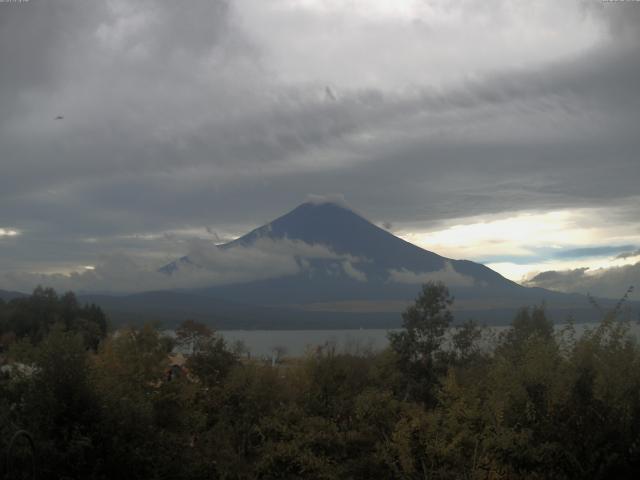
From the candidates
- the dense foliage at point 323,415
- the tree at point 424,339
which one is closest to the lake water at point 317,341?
the dense foliage at point 323,415

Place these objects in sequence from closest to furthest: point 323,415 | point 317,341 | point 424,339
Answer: point 323,415 → point 424,339 → point 317,341

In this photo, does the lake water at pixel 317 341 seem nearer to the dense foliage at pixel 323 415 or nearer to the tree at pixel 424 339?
the dense foliage at pixel 323 415

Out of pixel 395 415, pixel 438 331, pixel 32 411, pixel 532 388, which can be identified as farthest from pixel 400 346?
pixel 32 411

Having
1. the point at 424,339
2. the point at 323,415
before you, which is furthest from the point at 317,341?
the point at 323,415

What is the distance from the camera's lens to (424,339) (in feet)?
116

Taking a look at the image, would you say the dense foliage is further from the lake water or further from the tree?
the tree

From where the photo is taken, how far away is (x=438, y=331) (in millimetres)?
35531

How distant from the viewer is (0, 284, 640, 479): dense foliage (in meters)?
13.4

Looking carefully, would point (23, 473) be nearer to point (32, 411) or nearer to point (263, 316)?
point (32, 411)

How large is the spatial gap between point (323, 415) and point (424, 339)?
15735mm

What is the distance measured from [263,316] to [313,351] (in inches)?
6697

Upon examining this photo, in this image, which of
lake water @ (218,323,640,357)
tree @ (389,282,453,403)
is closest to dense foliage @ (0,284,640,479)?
lake water @ (218,323,640,357)

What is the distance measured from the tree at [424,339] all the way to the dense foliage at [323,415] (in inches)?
259

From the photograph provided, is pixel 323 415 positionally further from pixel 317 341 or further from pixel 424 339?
pixel 317 341
